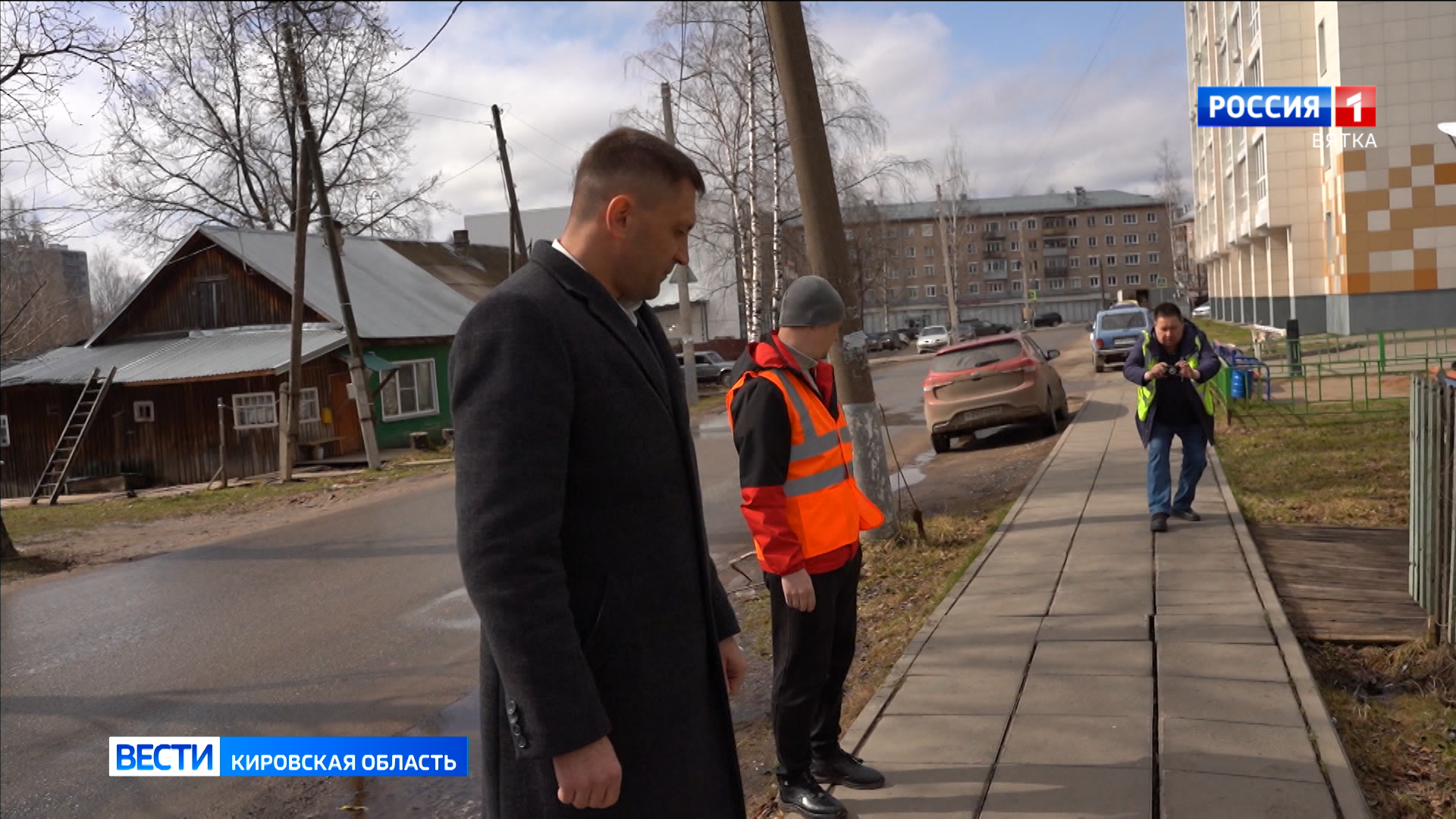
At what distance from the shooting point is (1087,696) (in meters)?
4.91

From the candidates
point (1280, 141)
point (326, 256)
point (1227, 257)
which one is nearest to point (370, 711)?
point (326, 256)

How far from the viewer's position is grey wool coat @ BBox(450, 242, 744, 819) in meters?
2.01

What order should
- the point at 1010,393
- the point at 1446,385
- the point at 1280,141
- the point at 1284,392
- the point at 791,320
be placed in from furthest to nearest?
the point at 1280,141
the point at 1284,392
the point at 1010,393
the point at 1446,385
the point at 791,320

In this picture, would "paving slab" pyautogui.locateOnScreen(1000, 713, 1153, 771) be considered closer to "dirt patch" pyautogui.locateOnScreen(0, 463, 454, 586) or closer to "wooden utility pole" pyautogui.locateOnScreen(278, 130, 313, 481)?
"dirt patch" pyautogui.locateOnScreen(0, 463, 454, 586)

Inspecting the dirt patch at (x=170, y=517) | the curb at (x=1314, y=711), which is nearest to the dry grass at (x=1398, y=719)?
the curb at (x=1314, y=711)

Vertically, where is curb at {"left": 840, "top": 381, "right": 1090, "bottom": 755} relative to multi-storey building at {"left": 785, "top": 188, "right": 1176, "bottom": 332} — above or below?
below

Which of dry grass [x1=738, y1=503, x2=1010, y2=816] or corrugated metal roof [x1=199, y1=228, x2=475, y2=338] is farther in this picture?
corrugated metal roof [x1=199, y1=228, x2=475, y2=338]

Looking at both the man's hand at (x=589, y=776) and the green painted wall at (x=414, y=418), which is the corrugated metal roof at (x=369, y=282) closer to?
the green painted wall at (x=414, y=418)

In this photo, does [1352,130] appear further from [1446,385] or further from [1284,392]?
[1446,385]

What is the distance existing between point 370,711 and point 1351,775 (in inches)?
190

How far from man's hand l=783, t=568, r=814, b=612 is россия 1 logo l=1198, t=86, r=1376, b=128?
77.5ft

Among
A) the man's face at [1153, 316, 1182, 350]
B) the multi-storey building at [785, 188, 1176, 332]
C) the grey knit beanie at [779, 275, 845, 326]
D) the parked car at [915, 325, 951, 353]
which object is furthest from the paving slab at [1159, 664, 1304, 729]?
the multi-storey building at [785, 188, 1176, 332]

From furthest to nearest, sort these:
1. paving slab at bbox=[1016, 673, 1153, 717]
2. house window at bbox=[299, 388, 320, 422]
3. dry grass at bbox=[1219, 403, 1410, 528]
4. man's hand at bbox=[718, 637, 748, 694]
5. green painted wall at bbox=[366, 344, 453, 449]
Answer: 1. green painted wall at bbox=[366, 344, 453, 449]
2. house window at bbox=[299, 388, 320, 422]
3. dry grass at bbox=[1219, 403, 1410, 528]
4. paving slab at bbox=[1016, 673, 1153, 717]
5. man's hand at bbox=[718, 637, 748, 694]

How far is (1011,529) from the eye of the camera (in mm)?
9086
